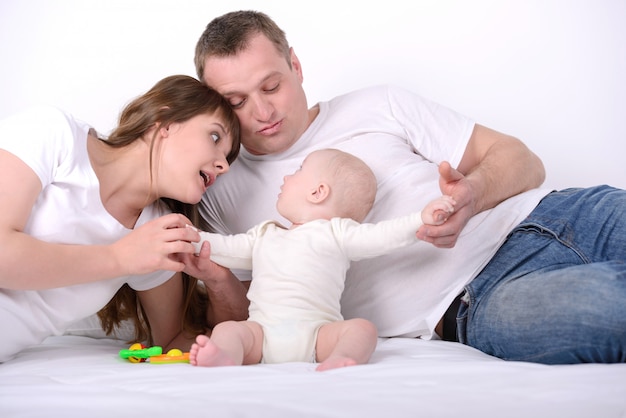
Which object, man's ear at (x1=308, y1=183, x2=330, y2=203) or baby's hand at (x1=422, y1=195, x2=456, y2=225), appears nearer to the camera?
baby's hand at (x1=422, y1=195, x2=456, y2=225)

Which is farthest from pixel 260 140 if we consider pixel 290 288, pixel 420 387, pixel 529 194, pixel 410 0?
pixel 410 0

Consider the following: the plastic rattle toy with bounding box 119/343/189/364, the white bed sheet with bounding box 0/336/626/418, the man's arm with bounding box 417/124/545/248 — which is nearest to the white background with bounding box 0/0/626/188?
the man's arm with bounding box 417/124/545/248

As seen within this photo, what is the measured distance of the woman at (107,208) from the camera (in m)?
1.88

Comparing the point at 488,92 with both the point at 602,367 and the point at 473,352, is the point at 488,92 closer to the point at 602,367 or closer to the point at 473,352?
the point at 473,352

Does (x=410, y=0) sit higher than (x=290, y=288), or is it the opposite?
(x=410, y=0)

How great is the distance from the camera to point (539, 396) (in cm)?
140

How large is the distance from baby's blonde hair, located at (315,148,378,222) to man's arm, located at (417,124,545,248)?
23cm

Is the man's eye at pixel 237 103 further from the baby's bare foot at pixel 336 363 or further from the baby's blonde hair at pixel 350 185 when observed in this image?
the baby's bare foot at pixel 336 363

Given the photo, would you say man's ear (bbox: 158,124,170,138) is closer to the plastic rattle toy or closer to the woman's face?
the woman's face

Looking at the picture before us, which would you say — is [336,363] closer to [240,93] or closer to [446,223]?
[446,223]

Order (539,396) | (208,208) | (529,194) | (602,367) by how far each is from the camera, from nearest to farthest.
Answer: (539,396) → (602,367) → (529,194) → (208,208)

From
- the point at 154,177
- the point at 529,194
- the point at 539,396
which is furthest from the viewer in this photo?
the point at 529,194

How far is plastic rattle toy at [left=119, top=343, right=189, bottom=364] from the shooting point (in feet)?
6.27

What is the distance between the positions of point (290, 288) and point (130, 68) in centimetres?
201
